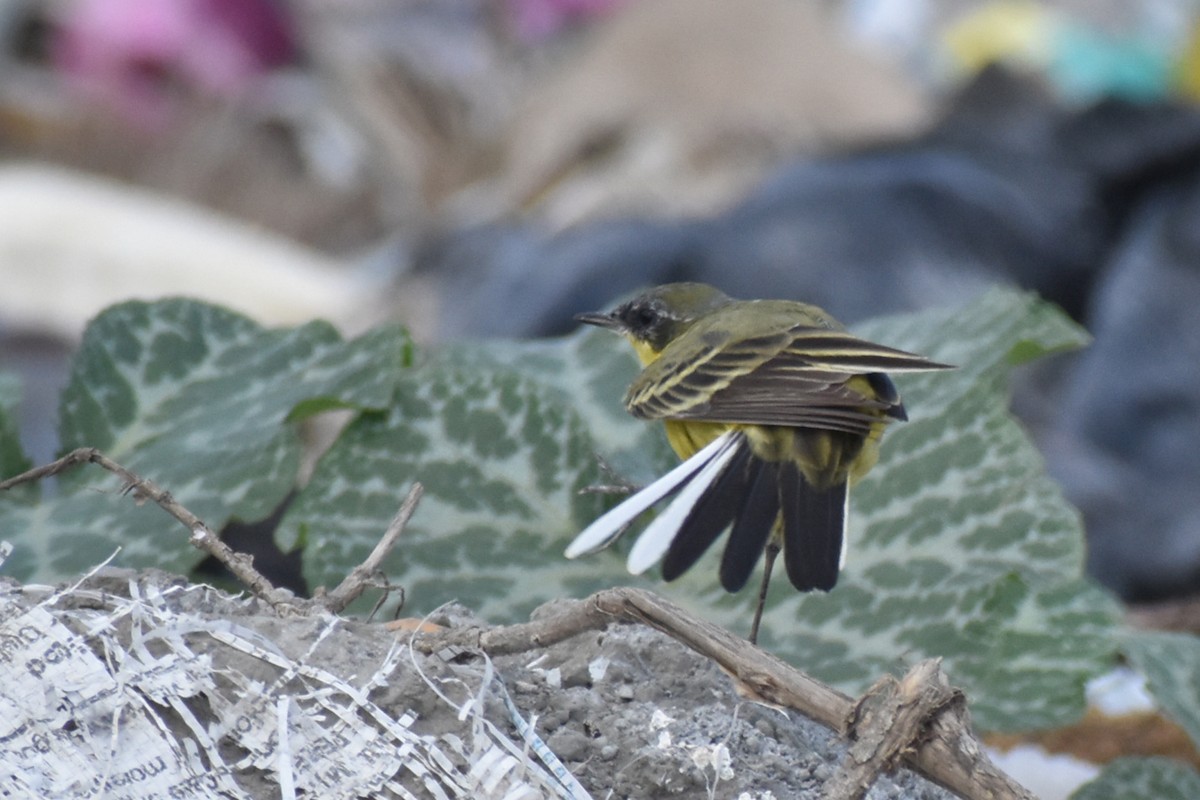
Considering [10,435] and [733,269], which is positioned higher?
[733,269]

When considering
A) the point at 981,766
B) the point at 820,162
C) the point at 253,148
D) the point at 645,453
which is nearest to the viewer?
the point at 981,766

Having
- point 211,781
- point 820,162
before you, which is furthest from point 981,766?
point 820,162

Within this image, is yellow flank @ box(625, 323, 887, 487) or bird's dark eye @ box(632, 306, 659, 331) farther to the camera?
bird's dark eye @ box(632, 306, 659, 331)

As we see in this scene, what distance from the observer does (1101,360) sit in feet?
10.4

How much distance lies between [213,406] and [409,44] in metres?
4.46

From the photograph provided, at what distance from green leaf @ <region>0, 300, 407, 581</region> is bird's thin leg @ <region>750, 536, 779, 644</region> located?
0.98 ft

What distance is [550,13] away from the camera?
5875mm

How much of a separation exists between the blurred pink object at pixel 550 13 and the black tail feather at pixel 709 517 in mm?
4819

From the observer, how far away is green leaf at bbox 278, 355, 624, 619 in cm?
114

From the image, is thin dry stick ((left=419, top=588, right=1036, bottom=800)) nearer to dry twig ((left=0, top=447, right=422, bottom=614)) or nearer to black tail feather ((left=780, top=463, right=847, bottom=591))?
dry twig ((left=0, top=447, right=422, bottom=614))

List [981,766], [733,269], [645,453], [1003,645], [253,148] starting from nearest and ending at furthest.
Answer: [981,766] < [1003,645] < [645,453] < [733,269] < [253,148]

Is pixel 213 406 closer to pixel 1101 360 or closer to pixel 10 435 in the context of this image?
pixel 10 435

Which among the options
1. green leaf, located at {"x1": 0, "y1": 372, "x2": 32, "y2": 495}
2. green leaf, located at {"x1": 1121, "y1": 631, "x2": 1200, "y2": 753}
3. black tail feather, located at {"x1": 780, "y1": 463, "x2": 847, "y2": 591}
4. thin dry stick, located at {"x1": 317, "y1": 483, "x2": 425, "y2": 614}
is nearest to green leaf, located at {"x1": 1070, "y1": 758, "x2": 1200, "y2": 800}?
green leaf, located at {"x1": 1121, "y1": 631, "x2": 1200, "y2": 753}

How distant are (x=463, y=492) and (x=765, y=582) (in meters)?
0.24
